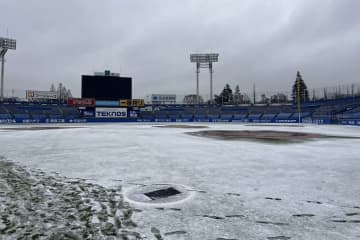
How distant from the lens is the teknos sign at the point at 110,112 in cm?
6197

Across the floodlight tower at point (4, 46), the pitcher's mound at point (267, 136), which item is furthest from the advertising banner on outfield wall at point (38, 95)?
the pitcher's mound at point (267, 136)

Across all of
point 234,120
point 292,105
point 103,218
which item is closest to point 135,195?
point 103,218

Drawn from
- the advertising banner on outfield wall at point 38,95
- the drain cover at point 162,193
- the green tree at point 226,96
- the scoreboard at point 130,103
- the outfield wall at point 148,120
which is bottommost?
the drain cover at point 162,193

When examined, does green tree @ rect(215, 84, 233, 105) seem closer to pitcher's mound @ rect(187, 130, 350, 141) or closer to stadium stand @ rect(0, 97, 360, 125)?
stadium stand @ rect(0, 97, 360, 125)

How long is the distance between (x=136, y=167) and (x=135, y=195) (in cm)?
309

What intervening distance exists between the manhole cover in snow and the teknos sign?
58.8 meters

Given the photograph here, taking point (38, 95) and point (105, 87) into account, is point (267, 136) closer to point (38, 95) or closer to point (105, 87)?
point (105, 87)

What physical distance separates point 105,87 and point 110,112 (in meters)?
6.91

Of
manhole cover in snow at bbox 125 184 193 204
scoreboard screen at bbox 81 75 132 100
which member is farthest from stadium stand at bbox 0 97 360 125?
manhole cover in snow at bbox 125 184 193 204

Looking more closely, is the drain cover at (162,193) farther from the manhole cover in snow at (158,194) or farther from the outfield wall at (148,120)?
the outfield wall at (148,120)

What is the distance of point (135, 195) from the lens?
226 inches

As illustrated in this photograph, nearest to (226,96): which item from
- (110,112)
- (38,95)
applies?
(110,112)

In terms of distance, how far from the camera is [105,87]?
5991 centimetres

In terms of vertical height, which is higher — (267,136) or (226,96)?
(226,96)
